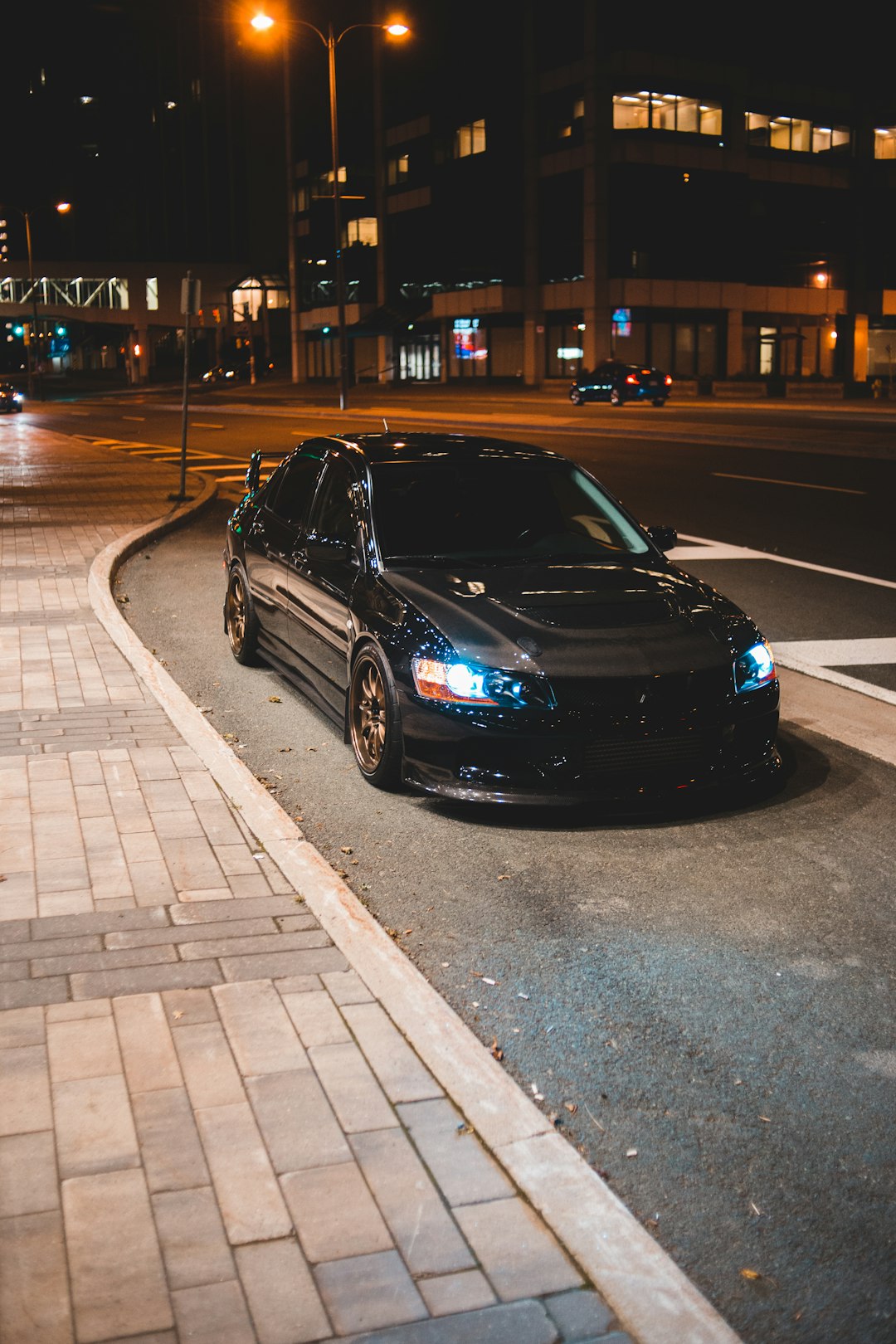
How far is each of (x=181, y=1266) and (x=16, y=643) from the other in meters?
7.08

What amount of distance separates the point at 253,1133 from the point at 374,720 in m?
3.21

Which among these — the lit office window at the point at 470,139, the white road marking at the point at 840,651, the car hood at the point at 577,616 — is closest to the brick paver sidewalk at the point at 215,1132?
the car hood at the point at 577,616

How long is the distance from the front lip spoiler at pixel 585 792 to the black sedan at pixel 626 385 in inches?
1759

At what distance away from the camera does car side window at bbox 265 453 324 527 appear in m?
8.11

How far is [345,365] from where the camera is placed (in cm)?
4525

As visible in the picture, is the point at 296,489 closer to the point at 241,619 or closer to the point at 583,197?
the point at 241,619

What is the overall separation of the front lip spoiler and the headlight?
1.23 ft

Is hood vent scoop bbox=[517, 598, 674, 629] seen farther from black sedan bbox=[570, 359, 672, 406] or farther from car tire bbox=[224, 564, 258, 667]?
black sedan bbox=[570, 359, 672, 406]

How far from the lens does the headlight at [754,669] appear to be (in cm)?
603

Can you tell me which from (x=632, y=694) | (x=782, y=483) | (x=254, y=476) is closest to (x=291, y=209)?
(x=782, y=483)

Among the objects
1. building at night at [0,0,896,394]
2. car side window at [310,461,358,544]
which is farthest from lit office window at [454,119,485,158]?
car side window at [310,461,358,544]

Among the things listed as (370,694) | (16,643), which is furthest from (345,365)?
(370,694)

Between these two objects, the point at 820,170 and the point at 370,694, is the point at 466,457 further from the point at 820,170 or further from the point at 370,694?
the point at 820,170

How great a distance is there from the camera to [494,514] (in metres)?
7.24
